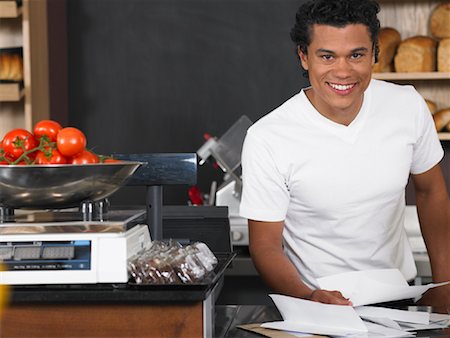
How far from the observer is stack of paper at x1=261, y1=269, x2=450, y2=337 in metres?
1.64

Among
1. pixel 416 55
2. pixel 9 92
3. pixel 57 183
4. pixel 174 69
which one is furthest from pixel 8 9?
pixel 57 183

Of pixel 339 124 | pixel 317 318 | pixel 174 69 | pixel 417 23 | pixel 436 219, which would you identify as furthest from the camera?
pixel 174 69

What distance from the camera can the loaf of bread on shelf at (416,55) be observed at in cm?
383

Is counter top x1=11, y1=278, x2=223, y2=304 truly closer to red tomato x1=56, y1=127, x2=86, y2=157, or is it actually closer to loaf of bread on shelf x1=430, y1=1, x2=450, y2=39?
red tomato x1=56, y1=127, x2=86, y2=157

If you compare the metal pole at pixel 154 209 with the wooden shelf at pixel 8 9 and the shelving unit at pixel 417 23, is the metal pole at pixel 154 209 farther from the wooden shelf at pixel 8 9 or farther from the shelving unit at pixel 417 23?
the shelving unit at pixel 417 23

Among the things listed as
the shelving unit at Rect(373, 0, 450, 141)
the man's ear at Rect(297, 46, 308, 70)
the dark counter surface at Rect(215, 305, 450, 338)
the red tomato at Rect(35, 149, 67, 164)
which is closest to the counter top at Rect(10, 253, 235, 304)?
the dark counter surface at Rect(215, 305, 450, 338)

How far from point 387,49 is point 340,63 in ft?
6.02

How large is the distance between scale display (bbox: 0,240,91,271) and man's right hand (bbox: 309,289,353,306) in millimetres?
492

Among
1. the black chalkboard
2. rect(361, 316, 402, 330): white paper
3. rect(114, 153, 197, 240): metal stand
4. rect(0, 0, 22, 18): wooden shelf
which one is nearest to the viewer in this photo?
rect(361, 316, 402, 330): white paper

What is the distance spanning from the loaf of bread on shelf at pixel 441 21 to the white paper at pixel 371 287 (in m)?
2.24

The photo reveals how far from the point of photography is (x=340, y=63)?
6.92 ft

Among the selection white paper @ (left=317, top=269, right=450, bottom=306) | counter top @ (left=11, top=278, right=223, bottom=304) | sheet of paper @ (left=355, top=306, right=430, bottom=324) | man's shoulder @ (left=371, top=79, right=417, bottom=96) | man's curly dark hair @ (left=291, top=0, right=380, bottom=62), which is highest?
man's curly dark hair @ (left=291, top=0, right=380, bottom=62)

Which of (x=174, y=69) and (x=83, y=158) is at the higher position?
(x=174, y=69)

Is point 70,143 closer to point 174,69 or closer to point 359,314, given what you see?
point 359,314
